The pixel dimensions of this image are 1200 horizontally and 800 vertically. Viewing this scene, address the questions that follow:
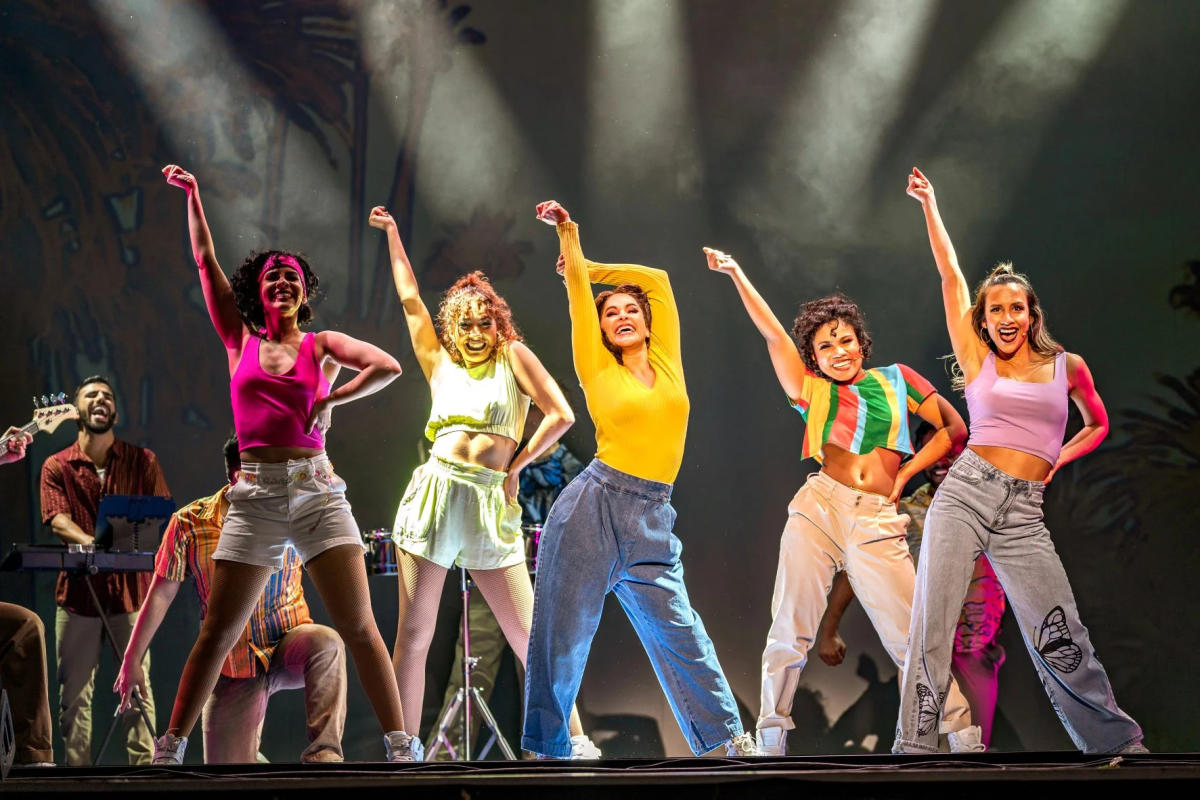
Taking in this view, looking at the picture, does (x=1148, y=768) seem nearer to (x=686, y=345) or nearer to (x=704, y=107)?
(x=686, y=345)

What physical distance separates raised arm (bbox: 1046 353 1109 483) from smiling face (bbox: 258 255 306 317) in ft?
10.4

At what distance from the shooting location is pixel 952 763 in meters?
3.45

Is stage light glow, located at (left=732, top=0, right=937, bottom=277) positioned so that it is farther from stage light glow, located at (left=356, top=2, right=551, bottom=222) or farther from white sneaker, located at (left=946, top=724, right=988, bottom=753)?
white sneaker, located at (left=946, top=724, right=988, bottom=753)

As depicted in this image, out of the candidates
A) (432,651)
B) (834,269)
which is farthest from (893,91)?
(432,651)

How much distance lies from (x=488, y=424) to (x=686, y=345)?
5.43 ft

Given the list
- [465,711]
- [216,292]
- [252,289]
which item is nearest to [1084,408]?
[465,711]

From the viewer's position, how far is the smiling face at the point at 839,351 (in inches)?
209

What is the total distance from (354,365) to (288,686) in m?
1.40

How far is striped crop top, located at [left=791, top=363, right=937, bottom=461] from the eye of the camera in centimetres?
519

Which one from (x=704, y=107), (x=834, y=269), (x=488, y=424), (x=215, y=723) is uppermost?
(x=704, y=107)

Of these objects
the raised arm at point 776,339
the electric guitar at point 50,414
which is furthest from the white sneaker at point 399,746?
the electric guitar at point 50,414

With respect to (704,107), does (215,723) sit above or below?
below

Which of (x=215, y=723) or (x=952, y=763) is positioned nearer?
(x=952, y=763)

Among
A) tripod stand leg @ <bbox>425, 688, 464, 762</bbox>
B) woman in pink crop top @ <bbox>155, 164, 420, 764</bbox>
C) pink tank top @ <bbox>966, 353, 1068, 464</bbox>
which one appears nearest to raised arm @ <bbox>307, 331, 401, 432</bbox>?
woman in pink crop top @ <bbox>155, 164, 420, 764</bbox>
